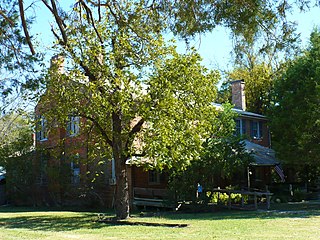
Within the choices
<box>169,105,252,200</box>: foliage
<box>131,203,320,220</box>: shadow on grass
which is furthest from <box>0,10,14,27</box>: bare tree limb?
<box>169,105,252,200</box>: foliage

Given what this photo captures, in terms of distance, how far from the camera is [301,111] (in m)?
24.4

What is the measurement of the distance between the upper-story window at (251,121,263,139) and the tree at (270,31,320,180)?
10.2 metres

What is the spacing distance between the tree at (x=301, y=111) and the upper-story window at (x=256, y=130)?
10.2m

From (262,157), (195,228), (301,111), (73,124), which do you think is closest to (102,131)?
(195,228)

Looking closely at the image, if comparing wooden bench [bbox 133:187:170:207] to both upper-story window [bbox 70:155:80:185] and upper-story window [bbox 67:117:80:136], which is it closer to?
upper-story window [bbox 70:155:80:185]

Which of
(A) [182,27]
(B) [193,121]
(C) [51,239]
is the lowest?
(C) [51,239]

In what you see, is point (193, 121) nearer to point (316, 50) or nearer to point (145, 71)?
point (145, 71)

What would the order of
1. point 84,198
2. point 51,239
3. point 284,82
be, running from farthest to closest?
point 84,198, point 284,82, point 51,239

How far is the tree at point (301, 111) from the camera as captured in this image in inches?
938

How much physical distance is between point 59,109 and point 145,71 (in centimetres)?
388

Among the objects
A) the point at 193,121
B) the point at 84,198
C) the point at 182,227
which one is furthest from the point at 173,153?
the point at 84,198

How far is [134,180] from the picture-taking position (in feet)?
88.6

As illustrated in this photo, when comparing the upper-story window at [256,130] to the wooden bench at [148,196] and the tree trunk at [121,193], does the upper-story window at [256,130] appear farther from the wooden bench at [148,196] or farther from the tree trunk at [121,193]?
the tree trunk at [121,193]

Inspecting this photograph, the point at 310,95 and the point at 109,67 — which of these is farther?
the point at 310,95
